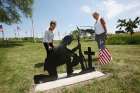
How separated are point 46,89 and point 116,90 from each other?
1939 millimetres

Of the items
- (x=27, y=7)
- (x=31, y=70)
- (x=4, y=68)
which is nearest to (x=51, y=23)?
(x=31, y=70)

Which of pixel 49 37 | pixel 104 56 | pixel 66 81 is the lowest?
pixel 66 81

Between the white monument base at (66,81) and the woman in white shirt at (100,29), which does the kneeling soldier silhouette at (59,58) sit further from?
the woman in white shirt at (100,29)

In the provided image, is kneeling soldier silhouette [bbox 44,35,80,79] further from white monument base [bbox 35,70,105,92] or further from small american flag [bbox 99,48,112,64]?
small american flag [bbox 99,48,112,64]

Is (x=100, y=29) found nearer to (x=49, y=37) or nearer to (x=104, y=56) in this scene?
(x=104, y=56)

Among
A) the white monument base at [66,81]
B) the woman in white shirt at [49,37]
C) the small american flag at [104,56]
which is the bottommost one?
the white monument base at [66,81]

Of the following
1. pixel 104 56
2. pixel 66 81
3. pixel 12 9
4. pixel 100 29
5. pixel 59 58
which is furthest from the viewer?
pixel 12 9

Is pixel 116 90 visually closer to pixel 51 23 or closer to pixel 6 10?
pixel 51 23

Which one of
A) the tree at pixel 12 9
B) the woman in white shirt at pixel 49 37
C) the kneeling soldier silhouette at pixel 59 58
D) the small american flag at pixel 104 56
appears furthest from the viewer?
the tree at pixel 12 9

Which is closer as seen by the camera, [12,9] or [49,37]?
[49,37]

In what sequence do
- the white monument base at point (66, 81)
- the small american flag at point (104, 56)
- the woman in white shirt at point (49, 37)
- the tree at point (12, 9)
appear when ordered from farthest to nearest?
1. the tree at point (12, 9)
2. the small american flag at point (104, 56)
3. the woman in white shirt at point (49, 37)
4. the white monument base at point (66, 81)

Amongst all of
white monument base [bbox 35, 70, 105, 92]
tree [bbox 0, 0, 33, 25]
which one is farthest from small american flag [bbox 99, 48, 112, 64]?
tree [bbox 0, 0, 33, 25]

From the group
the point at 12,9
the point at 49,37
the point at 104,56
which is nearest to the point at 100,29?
the point at 104,56

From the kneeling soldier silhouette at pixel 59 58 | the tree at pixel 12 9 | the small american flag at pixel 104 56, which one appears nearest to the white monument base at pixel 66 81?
the kneeling soldier silhouette at pixel 59 58
